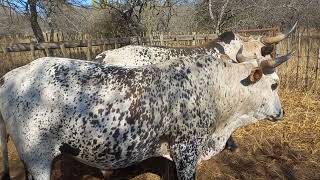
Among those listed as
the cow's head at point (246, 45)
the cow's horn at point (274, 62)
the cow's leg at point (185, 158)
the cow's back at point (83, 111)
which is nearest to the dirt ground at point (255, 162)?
the cow's leg at point (185, 158)

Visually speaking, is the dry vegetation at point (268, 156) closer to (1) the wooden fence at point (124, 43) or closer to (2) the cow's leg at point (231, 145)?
(2) the cow's leg at point (231, 145)

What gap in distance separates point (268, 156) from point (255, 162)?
327mm

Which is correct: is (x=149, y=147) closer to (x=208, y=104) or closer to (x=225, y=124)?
(x=208, y=104)

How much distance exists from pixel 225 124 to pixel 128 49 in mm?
2235

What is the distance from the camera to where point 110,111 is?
3188 mm

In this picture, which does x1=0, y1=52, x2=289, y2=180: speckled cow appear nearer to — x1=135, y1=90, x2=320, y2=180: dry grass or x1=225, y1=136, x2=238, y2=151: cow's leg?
x1=135, y1=90, x2=320, y2=180: dry grass

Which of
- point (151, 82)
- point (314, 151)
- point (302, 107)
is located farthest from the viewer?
point (302, 107)

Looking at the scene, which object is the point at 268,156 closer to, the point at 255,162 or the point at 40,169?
the point at 255,162

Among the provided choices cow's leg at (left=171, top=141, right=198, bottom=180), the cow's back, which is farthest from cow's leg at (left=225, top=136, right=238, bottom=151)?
the cow's back

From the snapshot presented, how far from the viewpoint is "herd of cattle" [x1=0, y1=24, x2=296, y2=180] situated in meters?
3.13

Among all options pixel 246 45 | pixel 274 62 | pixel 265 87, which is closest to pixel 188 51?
pixel 246 45

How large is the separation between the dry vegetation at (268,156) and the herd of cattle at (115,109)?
1343 millimetres

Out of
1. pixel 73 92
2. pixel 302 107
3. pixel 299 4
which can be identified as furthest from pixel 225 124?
pixel 299 4

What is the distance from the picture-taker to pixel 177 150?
3471mm
